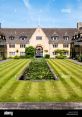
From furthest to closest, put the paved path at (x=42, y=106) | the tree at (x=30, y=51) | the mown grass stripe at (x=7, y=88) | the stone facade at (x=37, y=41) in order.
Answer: the stone facade at (x=37, y=41), the tree at (x=30, y=51), the mown grass stripe at (x=7, y=88), the paved path at (x=42, y=106)

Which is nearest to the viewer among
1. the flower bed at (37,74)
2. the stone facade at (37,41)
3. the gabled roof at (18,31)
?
the flower bed at (37,74)

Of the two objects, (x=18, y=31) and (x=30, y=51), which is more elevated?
(x=18, y=31)

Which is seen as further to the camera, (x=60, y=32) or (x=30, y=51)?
(x=60, y=32)

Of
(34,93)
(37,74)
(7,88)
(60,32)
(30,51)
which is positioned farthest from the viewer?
(60,32)

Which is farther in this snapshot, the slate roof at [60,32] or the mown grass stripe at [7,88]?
the slate roof at [60,32]

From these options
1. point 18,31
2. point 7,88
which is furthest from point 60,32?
point 7,88

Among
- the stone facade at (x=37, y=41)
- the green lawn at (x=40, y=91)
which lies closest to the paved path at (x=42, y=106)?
the green lawn at (x=40, y=91)

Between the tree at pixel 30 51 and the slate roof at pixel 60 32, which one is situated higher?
the slate roof at pixel 60 32

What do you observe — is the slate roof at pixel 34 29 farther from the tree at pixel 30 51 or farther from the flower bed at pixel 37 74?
the flower bed at pixel 37 74

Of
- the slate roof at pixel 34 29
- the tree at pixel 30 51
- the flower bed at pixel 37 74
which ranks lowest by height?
the flower bed at pixel 37 74

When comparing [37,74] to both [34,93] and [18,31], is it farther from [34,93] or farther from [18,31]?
[18,31]

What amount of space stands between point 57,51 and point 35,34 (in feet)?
33.9

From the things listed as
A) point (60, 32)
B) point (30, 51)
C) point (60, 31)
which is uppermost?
point (60, 31)

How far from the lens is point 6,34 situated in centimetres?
11225
